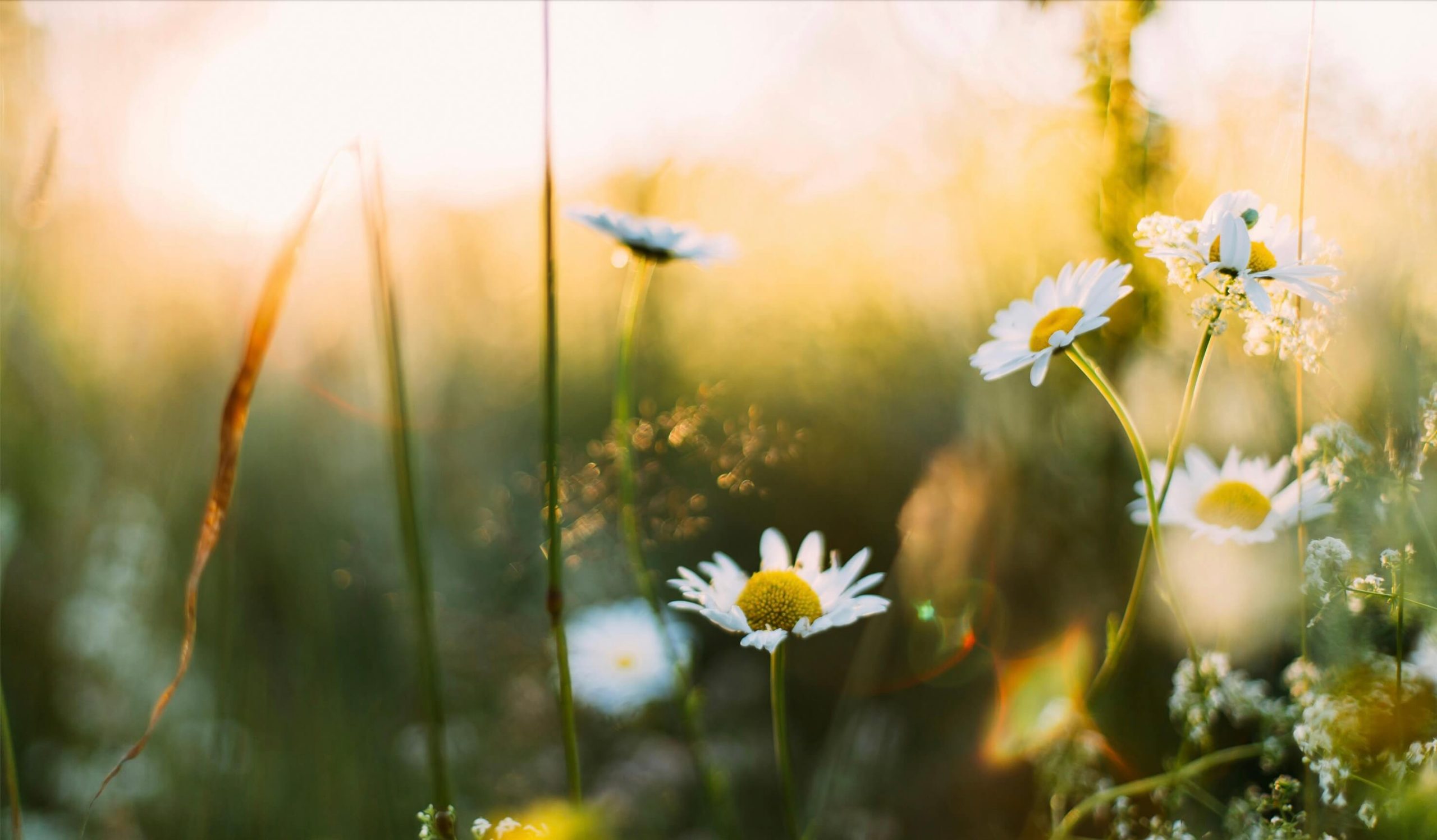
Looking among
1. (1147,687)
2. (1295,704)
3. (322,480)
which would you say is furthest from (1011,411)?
(322,480)

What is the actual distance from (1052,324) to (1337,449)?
0.66 feet

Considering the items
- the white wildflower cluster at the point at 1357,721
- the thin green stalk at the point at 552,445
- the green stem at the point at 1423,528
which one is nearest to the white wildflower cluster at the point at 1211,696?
the white wildflower cluster at the point at 1357,721

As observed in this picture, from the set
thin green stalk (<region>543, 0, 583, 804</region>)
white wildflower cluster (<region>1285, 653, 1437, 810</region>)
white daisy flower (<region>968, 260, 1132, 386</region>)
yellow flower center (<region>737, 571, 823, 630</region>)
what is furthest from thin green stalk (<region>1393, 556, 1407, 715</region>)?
thin green stalk (<region>543, 0, 583, 804</region>)

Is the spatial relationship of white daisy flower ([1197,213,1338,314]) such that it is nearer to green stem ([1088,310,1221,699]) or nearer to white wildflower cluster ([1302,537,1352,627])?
green stem ([1088,310,1221,699])

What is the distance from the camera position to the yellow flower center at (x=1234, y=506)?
0.66 metres

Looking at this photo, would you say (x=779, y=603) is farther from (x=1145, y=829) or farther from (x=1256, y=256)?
(x=1145, y=829)

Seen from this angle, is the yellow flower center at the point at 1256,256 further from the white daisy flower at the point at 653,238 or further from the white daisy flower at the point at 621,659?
the white daisy flower at the point at 621,659

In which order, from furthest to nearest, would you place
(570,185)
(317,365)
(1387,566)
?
(317,365), (570,185), (1387,566)

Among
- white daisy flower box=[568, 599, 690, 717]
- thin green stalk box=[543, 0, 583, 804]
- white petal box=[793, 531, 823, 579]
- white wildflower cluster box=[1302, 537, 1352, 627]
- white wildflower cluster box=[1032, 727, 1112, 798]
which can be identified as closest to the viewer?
thin green stalk box=[543, 0, 583, 804]

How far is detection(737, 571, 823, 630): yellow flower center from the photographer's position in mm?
543

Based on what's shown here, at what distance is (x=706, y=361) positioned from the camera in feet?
4.57

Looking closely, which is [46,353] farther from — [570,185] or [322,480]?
[570,185]

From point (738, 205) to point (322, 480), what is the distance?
859 mm

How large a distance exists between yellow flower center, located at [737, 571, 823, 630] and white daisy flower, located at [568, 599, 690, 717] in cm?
43
